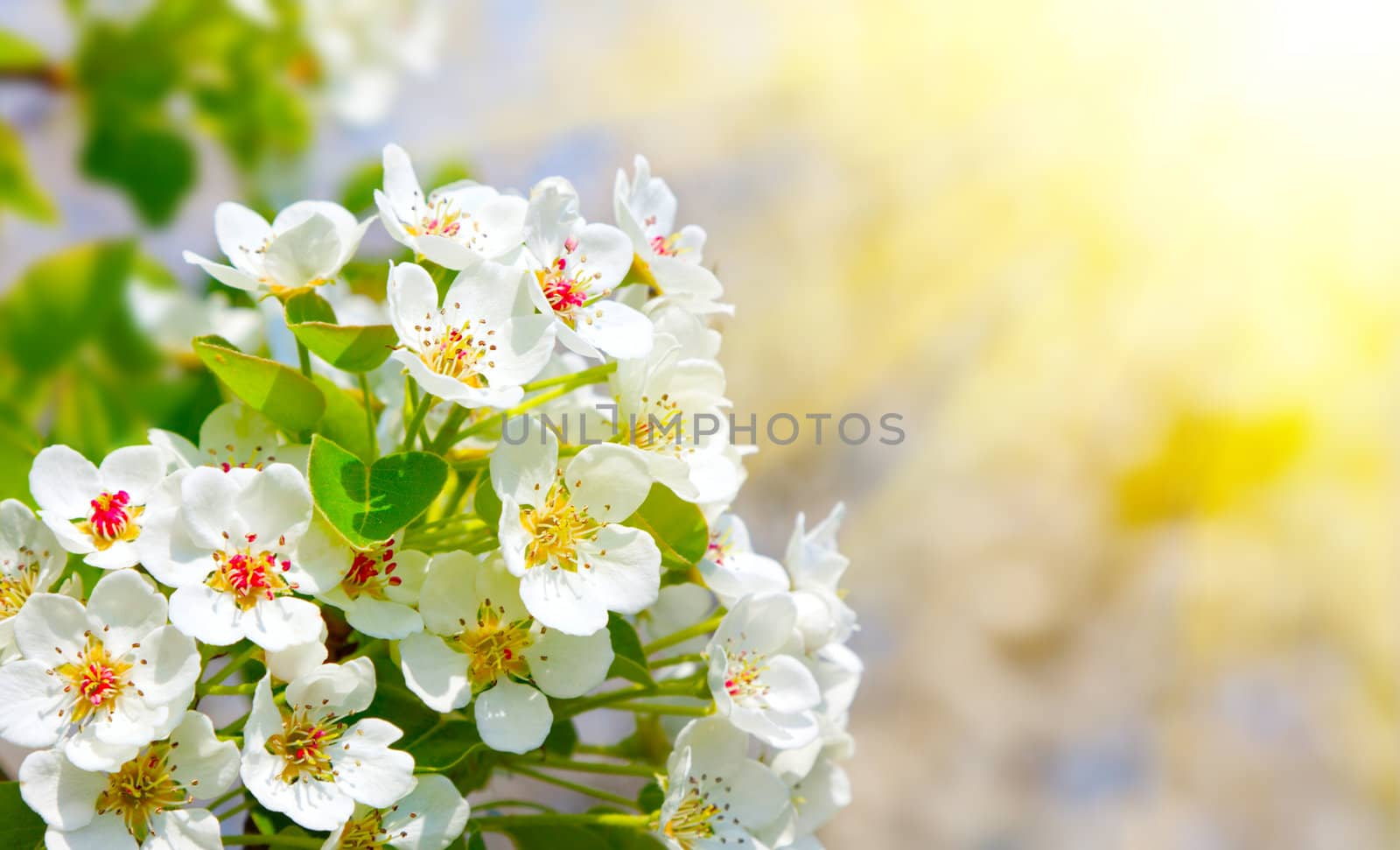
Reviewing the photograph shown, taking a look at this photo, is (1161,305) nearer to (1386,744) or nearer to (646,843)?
(1386,744)

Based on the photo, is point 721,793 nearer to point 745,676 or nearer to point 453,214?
point 745,676

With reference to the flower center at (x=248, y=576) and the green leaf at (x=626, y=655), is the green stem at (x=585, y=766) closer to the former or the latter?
the green leaf at (x=626, y=655)

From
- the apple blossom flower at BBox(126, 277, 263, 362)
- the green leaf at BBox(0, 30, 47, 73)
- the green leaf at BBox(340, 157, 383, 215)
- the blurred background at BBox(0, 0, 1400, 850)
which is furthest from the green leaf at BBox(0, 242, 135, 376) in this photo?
the blurred background at BBox(0, 0, 1400, 850)

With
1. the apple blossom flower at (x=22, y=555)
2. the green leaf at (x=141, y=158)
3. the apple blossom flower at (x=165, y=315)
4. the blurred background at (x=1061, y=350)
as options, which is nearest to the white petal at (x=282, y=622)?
the apple blossom flower at (x=22, y=555)

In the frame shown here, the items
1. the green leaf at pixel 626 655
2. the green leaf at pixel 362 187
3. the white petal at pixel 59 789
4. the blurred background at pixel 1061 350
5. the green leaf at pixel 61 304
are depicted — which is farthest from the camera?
the blurred background at pixel 1061 350

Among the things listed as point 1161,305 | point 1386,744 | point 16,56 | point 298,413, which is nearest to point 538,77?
point 16,56

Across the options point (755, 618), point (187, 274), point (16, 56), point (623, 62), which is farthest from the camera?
point (623, 62)

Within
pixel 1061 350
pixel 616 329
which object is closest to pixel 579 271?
pixel 616 329
